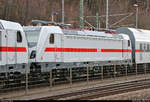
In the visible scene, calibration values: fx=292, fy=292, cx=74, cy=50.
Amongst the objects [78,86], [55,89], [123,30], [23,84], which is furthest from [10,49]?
[123,30]

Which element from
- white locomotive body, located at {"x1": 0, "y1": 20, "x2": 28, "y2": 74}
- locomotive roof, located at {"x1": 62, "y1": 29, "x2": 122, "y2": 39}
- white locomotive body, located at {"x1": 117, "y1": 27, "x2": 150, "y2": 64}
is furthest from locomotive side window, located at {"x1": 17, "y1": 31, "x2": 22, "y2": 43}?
white locomotive body, located at {"x1": 117, "y1": 27, "x2": 150, "y2": 64}

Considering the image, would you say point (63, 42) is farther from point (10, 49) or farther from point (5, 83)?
point (5, 83)

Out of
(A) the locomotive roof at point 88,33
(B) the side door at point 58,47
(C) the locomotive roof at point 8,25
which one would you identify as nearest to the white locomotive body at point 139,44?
(A) the locomotive roof at point 88,33

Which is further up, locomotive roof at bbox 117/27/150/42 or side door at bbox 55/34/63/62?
locomotive roof at bbox 117/27/150/42

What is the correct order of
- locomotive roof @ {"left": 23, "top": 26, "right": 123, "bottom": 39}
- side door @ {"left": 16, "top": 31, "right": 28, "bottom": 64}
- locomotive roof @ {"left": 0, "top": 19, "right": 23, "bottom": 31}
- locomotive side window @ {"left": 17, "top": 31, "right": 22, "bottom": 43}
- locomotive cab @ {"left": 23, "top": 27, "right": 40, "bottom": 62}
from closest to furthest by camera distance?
locomotive roof @ {"left": 0, "top": 19, "right": 23, "bottom": 31} → side door @ {"left": 16, "top": 31, "right": 28, "bottom": 64} → locomotive side window @ {"left": 17, "top": 31, "right": 22, "bottom": 43} → locomotive cab @ {"left": 23, "top": 27, "right": 40, "bottom": 62} → locomotive roof @ {"left": 23, "top": 26, "right": 123, "bottom": 39}

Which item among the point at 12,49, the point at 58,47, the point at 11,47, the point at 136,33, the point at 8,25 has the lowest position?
the point at 12,49

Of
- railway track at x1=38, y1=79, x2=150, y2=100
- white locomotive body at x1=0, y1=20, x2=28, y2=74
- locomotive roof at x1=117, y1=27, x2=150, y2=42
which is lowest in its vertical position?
railway track at x1=38, y1=79, x2=150, y2=100

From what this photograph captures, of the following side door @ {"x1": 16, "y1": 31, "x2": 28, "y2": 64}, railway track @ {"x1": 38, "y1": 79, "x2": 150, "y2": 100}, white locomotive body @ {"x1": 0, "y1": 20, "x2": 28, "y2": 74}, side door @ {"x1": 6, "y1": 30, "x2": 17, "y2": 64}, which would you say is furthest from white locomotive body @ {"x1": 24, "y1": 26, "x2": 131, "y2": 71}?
railway track @ {"x1": 38, "y1": 79, "x2": 150, "y2": 100}

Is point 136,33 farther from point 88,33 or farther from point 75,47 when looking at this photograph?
point 75,47

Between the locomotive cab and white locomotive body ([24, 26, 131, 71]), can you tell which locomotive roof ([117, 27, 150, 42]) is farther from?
the locomotive cab

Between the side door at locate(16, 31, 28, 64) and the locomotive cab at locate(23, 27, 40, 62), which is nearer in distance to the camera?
the side door at locate(16, 31, 28, 64)

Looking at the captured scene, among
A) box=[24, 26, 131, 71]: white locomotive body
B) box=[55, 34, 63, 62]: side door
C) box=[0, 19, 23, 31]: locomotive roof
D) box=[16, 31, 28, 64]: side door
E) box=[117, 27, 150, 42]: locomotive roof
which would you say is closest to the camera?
box=[0, 19, 23, 31]: locomotive roof

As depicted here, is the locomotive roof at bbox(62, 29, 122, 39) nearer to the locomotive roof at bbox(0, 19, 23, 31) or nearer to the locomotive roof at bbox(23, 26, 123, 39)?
the locomotive roof at bbox(23, 26, 123, 39)

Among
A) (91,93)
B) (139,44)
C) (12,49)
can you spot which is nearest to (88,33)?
(139,44)
